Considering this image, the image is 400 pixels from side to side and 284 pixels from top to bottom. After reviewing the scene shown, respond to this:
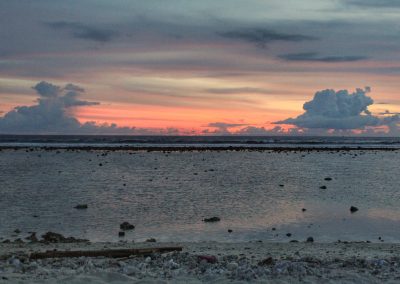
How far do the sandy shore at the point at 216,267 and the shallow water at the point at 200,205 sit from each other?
289 cm

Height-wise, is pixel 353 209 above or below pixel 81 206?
below

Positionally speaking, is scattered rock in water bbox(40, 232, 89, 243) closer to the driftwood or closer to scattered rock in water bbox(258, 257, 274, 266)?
the driftwood

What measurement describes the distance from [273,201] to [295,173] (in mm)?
17171

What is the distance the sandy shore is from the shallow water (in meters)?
2.89

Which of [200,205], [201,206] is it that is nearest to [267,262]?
[201,206]

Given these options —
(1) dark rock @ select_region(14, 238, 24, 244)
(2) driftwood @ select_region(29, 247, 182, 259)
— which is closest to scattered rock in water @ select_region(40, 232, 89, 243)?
(1) dark rock @ select_region(14, 238, 24, 244)

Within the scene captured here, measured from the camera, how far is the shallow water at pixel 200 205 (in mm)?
17875

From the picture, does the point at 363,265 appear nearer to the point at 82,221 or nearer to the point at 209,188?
the point at 82,221

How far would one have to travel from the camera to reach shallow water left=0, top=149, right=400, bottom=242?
58.6 ft

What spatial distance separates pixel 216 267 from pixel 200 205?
1189 centimetres

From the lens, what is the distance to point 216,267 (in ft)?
38.6

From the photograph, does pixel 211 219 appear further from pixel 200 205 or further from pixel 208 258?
pixel 208 258

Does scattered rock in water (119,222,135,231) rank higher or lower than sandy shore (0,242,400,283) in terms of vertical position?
lower

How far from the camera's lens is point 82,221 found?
1955 cm
